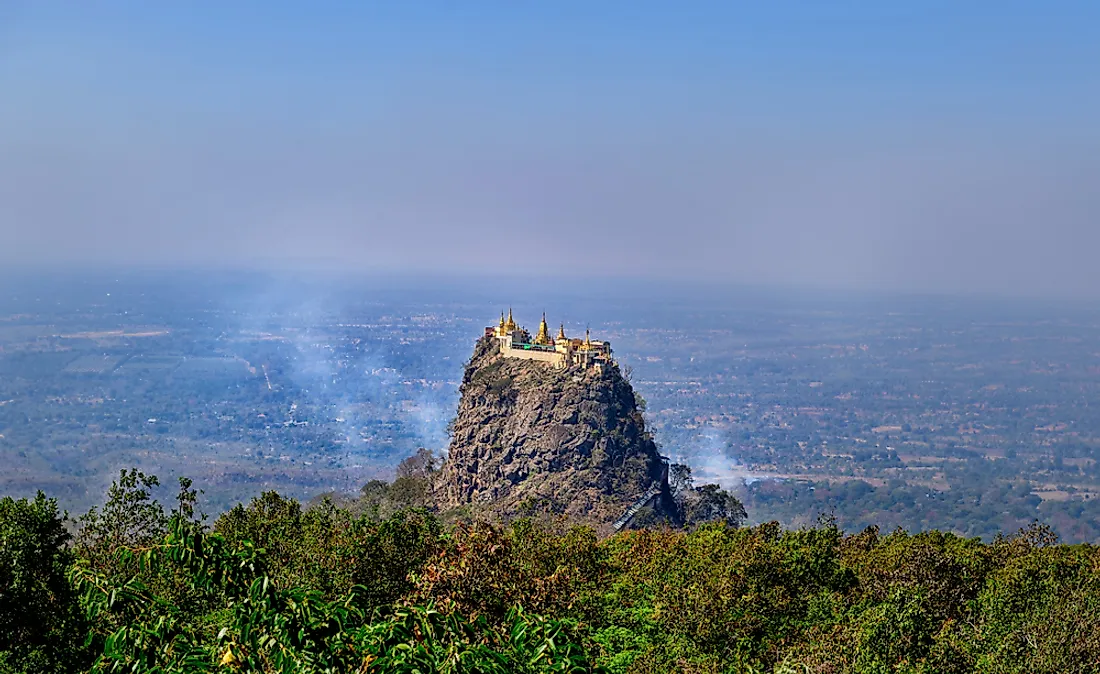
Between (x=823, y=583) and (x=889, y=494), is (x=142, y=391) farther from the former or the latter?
(x=823, y=583)

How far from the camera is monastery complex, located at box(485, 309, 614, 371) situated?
249ft

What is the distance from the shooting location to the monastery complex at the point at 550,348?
75875mm

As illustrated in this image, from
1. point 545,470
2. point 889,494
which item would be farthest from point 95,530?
point 889,494

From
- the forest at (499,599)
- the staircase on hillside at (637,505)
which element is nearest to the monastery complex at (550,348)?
the staircase on hillside at (637,505)

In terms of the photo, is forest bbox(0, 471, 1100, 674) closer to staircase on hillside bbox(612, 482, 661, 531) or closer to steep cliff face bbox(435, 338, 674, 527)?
staircase on hillside bbox(612, 482, 661, 531)

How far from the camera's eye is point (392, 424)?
193875 mm

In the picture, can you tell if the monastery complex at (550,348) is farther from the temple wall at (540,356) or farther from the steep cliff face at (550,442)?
the steep cliff face at (550,442)

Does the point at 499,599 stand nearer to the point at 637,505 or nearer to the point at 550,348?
the point at 637,505

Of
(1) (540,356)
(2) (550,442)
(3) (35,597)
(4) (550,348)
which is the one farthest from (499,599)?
(4) (550,348)

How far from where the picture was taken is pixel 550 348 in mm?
77062

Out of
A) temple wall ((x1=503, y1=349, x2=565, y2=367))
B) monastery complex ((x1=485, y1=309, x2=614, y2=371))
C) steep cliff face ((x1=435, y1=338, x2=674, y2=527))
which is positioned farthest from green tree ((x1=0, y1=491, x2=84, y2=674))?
monastery complex ((x1=485, y1=309, x2=614, y2=371))

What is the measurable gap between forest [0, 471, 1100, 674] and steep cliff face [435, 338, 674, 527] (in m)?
43.5

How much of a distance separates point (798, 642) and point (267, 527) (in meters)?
13.6

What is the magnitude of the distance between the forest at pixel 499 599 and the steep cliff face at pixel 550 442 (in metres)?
43.5
